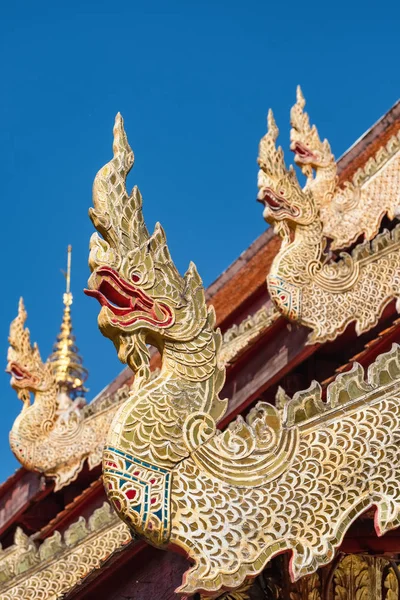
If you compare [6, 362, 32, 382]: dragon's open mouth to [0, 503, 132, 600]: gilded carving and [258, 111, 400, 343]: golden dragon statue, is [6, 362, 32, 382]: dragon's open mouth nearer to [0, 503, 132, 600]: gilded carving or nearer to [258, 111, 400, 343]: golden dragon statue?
[258, 111, 400, 343]: golden dragon statue

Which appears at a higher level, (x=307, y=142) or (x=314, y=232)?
(x=307, y=142)

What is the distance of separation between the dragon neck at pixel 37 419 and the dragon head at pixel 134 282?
5.54 metres

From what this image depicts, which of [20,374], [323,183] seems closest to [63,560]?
[323,183]

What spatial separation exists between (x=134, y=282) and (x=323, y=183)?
4.65m

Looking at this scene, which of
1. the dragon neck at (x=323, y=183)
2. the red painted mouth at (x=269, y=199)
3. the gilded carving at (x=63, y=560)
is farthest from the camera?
the dragon neck at (x=323, y=183)

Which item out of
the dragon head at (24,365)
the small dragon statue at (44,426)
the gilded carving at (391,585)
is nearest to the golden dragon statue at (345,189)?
the small dragon statue at (44,426)

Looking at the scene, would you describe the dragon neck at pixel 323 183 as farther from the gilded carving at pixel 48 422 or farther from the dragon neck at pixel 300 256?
the gilded carving at pixel 48 422

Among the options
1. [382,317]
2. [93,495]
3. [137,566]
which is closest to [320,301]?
[382,317]

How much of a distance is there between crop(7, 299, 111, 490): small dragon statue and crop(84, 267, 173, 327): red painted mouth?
5.27 m

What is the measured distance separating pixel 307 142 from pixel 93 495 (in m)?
2.79

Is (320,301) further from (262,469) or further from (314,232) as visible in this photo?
(262,469)

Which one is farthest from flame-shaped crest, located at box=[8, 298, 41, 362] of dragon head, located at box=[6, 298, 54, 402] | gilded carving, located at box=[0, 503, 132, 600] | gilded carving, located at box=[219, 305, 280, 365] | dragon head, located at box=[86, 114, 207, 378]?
dragon head, located at box=[86, 114, 207, 378]

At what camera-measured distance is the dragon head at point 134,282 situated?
4090 millimetres

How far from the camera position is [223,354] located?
827cm
